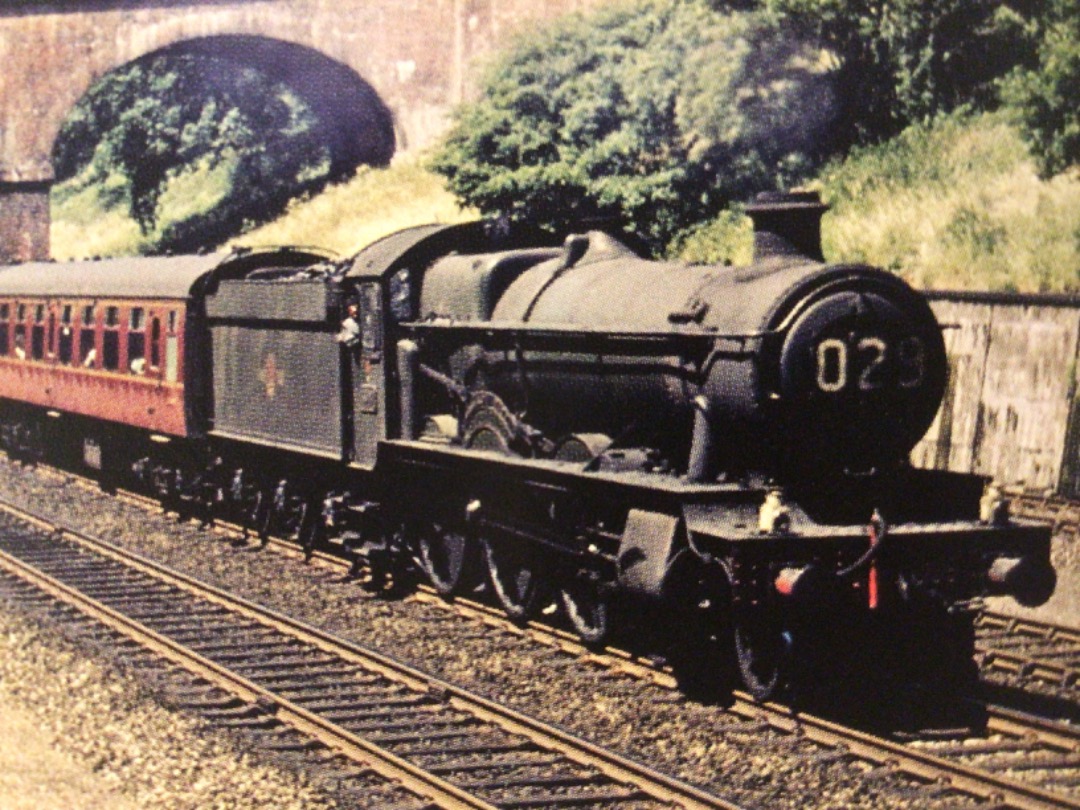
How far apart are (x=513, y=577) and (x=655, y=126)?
13.1 meters

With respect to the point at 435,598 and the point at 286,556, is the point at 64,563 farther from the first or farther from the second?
the point at 435,598

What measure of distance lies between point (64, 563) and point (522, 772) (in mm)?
7593

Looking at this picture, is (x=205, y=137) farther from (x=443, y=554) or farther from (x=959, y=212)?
(x=443, y=554)

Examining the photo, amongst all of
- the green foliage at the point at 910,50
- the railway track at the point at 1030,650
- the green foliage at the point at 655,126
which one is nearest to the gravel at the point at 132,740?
the railway track at the point at 1030,650

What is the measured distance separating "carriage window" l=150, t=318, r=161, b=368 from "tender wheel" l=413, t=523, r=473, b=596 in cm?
554

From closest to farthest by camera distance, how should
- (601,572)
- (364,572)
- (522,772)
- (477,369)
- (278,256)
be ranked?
(522,772) < (601,572) < (477,369) < (364,572) < (278,256)

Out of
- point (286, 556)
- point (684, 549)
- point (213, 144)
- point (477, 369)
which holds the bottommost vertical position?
point (286, 556)

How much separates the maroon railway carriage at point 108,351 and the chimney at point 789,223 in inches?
325

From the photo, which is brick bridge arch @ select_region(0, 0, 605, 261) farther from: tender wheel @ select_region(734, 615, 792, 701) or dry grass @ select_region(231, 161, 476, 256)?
tender wheel @ select_region(734, 615, 792, 701)

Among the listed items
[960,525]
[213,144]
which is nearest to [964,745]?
[960,525]

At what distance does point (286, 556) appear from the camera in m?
14.2

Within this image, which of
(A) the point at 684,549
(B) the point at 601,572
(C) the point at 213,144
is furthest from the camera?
(C) the point at 213,144

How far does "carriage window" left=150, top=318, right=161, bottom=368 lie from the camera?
53.6 feet

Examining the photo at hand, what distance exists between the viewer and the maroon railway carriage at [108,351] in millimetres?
15766
